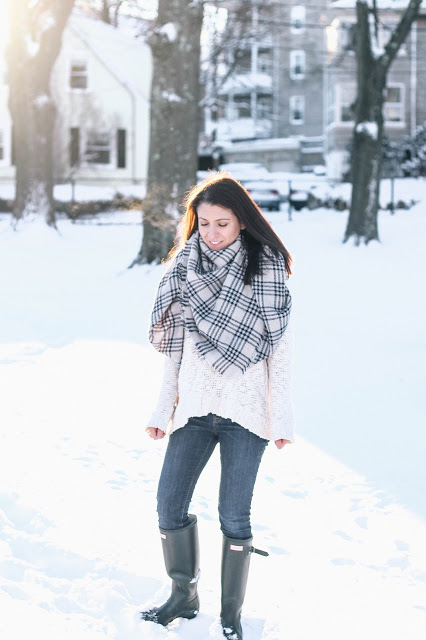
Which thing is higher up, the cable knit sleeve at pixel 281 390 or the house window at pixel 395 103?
the house window at pixel 395 103

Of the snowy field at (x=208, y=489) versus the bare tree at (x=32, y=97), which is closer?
the snowy field at (x=208, y=489)

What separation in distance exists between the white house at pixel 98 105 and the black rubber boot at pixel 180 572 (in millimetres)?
30922

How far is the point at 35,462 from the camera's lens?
526cm

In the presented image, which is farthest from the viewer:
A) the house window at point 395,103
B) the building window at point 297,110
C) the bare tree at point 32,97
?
the building window at point 297,110

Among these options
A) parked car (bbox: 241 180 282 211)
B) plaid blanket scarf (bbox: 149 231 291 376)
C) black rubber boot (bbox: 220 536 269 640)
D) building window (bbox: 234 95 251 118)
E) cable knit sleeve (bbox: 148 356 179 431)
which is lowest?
black rubber boot (bbox: 220 536 269 640)

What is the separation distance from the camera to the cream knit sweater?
124 inches

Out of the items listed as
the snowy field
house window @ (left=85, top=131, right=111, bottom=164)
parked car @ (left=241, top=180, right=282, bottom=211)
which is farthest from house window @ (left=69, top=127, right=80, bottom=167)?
the snowy field

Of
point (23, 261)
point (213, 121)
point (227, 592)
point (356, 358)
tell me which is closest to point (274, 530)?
point (227, 592)

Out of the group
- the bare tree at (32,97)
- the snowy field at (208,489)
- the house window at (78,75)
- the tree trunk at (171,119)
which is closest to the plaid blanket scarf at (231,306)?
the snowy field at (208,489)

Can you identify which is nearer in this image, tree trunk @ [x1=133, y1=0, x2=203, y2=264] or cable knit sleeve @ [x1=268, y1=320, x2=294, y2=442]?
cable knit sleeve @ [x1=268, y1=320, x2=294, y2=442]

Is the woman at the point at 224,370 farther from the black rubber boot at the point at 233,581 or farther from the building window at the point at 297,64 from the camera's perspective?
the building window at the point at 297,64

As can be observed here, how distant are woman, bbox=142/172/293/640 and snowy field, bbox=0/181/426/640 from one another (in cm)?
38

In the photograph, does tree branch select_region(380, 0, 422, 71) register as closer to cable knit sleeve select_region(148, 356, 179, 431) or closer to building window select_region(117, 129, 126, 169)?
cable knit sleeve select_region(148, 356, 179, 431)

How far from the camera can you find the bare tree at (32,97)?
66.2ft
